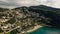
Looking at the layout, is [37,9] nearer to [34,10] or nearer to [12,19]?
[34,10]

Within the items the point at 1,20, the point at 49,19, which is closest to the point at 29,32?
the point at 1,20

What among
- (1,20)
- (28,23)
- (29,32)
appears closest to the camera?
(29,32)

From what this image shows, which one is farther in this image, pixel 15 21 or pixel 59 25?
pixel 59 25

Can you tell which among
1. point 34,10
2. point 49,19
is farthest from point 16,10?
point 49,19

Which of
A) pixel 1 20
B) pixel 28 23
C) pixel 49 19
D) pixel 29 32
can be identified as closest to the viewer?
pixel 29 32

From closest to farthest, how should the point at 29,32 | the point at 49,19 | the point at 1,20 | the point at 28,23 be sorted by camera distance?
the point at 29,32
the point at 1,20
the point at 28,23
the point at 49,19

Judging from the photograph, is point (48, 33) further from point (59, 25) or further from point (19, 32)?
point (59, 25)

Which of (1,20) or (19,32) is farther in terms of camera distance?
(1,20)

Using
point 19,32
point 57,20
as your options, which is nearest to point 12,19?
point 19,32
